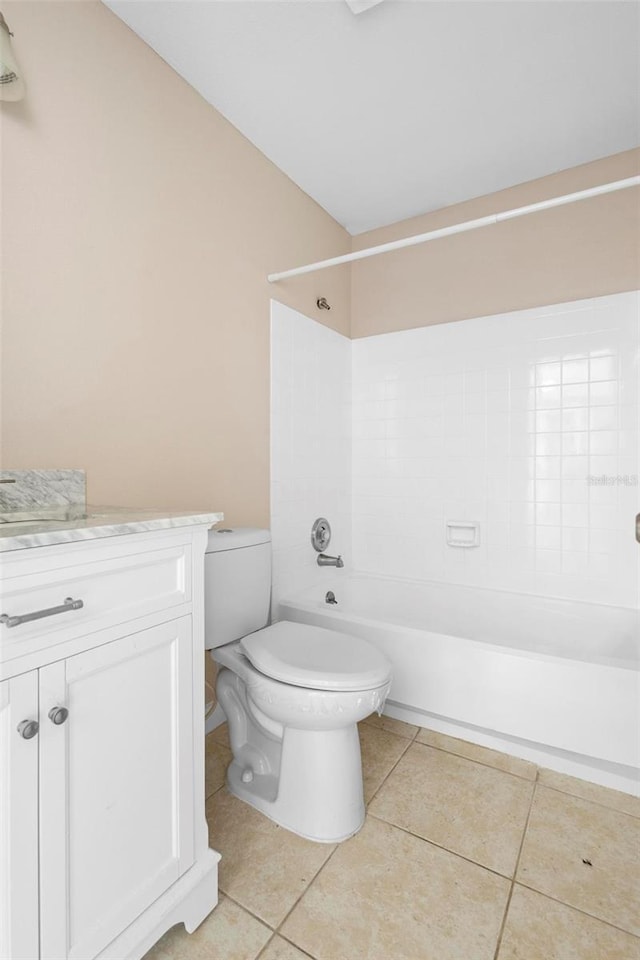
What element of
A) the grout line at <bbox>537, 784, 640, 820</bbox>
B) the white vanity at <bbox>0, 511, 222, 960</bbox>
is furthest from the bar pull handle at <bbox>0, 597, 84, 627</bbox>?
the grout line at <bbox>537, 784, 640, 820</bbox>

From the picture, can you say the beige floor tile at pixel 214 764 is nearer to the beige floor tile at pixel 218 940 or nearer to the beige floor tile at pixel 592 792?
the beige floor tile at pixel 218 940

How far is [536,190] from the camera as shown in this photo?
2.29 meters

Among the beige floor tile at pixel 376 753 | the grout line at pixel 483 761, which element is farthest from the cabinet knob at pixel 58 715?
the grout line at pixel 483 761

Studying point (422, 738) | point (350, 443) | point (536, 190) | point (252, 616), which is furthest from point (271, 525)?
point (536, 190)

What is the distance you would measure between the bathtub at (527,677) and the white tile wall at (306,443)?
0.22 metres

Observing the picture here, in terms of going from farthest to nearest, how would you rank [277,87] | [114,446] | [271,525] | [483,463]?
[483,463] → [271,525] → [277,87] → [114,446]

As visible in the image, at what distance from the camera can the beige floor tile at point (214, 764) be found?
1.57 m

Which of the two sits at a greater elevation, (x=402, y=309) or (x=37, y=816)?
(x=402, y=309)

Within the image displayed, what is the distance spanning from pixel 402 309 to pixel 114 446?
183cm

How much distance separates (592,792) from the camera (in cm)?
151

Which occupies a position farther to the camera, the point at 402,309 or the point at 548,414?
the point at 402,309

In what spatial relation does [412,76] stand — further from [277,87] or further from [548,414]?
[548,414]

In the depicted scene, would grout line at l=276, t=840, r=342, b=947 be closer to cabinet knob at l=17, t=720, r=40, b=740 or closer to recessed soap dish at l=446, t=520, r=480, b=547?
cabinet knob at l=17, t=720, r=40, b=740

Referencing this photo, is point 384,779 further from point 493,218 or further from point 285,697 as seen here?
point 493,218
